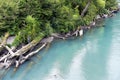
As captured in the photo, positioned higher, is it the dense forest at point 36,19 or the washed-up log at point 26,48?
the dense forest at point 36,19

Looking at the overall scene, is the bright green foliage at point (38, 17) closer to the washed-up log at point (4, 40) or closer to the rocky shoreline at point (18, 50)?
the rocky shoreline at point (18, 50)

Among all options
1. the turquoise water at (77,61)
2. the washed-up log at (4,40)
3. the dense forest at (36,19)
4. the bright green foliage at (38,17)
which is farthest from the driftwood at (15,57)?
the bright green foliage at (38,17)

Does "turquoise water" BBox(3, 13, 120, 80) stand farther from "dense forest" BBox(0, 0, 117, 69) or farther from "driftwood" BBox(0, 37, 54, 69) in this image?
"dense forest" BBox(0, 0, 117, 69)

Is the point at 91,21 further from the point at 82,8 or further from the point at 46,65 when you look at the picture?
the point at 46,65

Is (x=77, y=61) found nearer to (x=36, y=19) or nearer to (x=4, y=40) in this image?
(x=4, y=40)

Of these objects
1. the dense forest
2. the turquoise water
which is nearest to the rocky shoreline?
the dense forest
